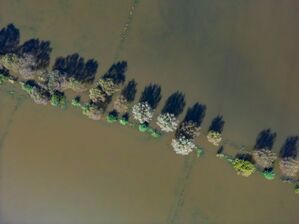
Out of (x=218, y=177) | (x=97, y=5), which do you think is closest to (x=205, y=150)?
(x=218, y=177)

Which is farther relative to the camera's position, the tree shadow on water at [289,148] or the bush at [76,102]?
the tree shadow on water at [289,148]

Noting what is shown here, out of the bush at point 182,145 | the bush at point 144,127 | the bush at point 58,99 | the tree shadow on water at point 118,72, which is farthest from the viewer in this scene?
the tree shadow on water at point 118,72

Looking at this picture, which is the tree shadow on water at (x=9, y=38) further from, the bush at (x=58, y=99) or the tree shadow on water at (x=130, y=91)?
the tree shadow on water at (x=130, y=91)

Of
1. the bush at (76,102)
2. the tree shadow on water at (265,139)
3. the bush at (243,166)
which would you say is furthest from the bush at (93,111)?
the tree shadow on water at (265,139)

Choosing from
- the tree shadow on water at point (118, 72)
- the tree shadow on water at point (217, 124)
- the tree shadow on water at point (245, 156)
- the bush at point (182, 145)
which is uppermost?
the tree shadow on water at point (118, 72)

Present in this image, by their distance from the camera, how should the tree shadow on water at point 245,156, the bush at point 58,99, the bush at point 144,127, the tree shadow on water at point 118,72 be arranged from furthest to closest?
the tree shadow on water at point 245,156, the tree shadow on water at point 118,72, the bush at point 144,127, the bush at point 58,99

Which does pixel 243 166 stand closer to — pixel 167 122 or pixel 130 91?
pixel 167 122

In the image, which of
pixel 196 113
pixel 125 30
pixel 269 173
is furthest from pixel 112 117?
pixel 269 173

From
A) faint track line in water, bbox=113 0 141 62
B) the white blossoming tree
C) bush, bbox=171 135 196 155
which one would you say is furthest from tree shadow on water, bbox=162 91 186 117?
faint track line in water, bbox=113 0 141 62
